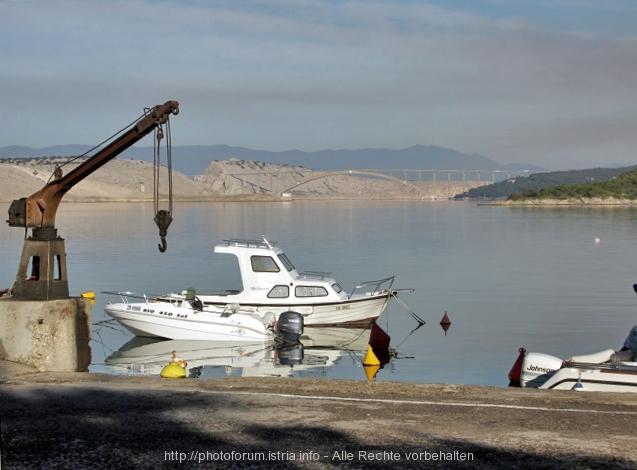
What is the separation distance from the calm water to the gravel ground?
1050cm

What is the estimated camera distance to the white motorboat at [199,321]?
83.8 feet

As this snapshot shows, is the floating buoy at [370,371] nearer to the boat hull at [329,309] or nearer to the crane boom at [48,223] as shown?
the boat hull at [329,309]

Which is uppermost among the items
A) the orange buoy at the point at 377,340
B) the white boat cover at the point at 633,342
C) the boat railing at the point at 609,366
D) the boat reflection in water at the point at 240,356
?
the white boat cover at the point at 633,342

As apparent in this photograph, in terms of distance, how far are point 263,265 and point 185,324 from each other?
3.82m

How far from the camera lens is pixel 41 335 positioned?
1377 cm

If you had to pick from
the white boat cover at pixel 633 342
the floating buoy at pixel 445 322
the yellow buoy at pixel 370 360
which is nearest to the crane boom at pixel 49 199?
the white boat cover at pixel 633 342

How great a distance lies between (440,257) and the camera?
194 feet

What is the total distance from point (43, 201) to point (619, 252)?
53992 millimetres

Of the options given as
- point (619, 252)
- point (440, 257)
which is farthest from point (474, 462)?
point (619, 252)

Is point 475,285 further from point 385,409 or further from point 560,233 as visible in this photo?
point 560,233

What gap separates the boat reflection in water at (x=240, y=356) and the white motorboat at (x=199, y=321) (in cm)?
24

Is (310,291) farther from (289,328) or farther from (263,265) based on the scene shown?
(289,328)

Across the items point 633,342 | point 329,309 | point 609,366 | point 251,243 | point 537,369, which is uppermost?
point 251,243

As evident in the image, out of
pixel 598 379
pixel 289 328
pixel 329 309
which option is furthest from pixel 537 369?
pixel 329 309
